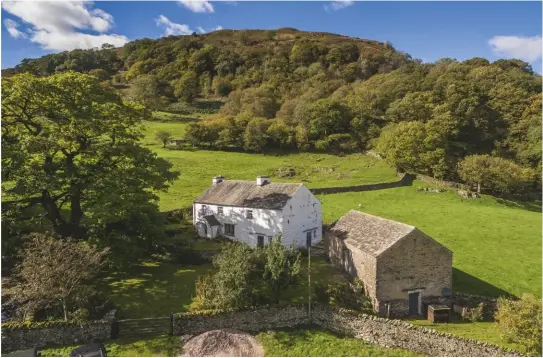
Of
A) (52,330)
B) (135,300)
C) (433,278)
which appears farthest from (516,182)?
(52,330)

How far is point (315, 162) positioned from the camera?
7688cm

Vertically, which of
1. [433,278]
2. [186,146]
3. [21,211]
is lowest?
[433,278]

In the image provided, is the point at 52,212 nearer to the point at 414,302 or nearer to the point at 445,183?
the point at 414,302

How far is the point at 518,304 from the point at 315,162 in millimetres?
56221

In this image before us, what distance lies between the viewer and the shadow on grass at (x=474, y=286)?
2905cm

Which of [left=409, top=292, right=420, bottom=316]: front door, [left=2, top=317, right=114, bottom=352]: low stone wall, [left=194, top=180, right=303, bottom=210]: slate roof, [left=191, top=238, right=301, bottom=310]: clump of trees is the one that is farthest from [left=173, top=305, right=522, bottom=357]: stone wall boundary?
[left=194, top=180, right=303, bottom=210]: slate roof

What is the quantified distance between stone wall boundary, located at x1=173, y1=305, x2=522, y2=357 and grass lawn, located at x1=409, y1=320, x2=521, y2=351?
7.20 ft

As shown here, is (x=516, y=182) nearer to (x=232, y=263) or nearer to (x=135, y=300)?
(x=232, y=263)

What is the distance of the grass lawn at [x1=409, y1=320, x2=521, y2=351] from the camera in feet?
73.8

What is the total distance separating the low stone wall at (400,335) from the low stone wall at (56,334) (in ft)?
42.7

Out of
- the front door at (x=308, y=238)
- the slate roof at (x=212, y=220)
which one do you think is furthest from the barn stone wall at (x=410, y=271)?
the slate roof at (x=212, y=220)

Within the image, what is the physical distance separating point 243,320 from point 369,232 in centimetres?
1199

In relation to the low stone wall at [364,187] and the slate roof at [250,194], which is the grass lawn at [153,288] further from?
the low stone wall at [364,187]

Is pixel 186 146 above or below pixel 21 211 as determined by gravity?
above
